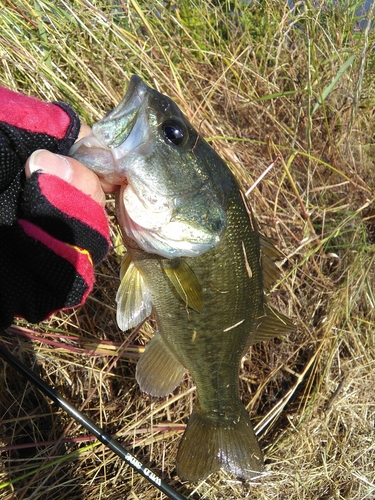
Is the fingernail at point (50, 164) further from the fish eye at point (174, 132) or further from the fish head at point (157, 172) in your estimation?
the fish eye at point (174, 132)

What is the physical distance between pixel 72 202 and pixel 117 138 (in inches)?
8.8

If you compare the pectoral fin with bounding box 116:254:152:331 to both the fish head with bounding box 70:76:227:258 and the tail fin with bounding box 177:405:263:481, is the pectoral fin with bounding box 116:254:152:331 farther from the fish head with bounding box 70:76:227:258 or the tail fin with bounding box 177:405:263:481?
the tail fin with bounding box 177:405:263:481

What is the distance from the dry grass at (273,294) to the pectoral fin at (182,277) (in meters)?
0.87

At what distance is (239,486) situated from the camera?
8.57 ft

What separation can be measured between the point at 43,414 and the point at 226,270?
1454 mm

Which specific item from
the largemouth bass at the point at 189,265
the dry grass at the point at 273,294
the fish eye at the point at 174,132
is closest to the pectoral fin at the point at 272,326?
the largemouth bass at the point at 189,265

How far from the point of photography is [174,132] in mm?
1522

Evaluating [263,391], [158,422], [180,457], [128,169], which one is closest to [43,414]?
[158,422]

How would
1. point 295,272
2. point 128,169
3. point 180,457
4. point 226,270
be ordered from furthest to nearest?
1. point 295,272
2. point 180,457
3. point 226,270
4. point 128,169

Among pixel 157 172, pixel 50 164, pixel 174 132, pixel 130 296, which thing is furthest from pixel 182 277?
pixel 50 164

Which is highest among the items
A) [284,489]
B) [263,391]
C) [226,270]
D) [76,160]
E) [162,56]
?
[76,160]

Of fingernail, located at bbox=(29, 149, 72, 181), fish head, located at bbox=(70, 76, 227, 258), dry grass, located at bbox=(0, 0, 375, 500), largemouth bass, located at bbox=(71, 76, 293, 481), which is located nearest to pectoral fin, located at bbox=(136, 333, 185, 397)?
largemouth bass, located at bbox=(71, 76, 293, 481)

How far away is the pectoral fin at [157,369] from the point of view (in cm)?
184

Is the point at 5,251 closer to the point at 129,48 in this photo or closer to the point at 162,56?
the point at 129,48
